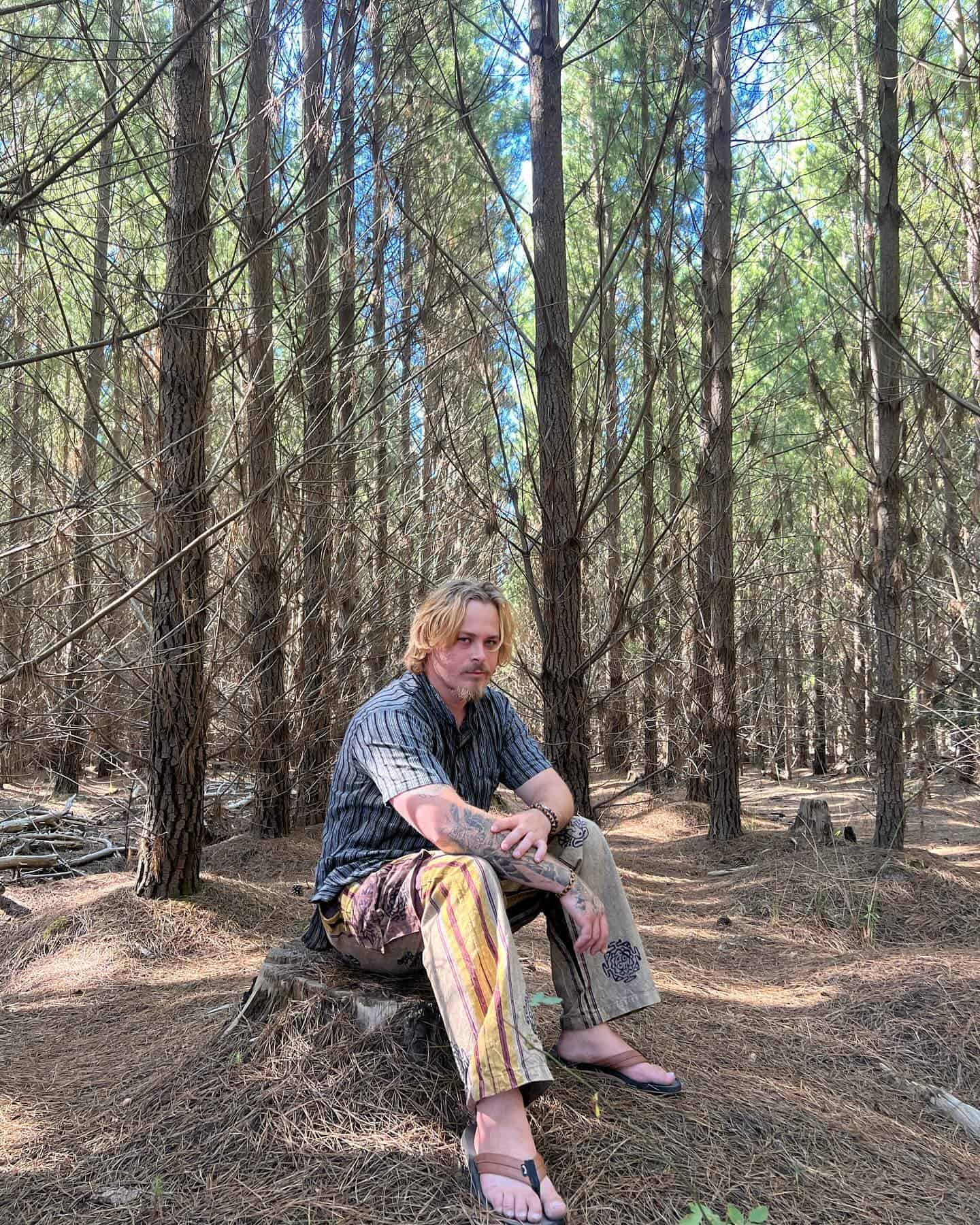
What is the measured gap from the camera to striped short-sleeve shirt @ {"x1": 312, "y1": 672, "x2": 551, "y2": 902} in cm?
222

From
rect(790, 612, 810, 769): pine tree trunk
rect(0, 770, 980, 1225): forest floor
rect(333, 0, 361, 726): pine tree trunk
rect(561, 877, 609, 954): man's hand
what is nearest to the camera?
rect(0, 770, 980, 1225): forest floor

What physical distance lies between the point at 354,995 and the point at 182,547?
2799 millimetres

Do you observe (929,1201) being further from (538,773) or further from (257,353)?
(257,353)

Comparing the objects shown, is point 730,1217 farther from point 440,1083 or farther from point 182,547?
point 182,547

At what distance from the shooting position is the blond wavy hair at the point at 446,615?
2.44 meters

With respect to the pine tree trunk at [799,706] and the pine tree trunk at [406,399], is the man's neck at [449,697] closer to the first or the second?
the pine tree trunk at [406,399]

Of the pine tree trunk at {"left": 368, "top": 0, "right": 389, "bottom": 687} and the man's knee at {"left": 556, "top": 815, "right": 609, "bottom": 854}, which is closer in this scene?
the man's knee at {"left": 556, "top": 815, "right": 609, "bottom": 854}

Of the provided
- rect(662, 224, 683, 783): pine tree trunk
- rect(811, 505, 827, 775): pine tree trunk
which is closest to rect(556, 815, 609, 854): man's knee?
rect(662, 224, 683, 783): pine tree trunk

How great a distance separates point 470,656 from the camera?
8.04 feet

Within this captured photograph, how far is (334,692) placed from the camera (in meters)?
6.46

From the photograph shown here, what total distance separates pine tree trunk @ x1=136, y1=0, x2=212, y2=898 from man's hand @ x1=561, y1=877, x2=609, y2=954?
9.24 feet

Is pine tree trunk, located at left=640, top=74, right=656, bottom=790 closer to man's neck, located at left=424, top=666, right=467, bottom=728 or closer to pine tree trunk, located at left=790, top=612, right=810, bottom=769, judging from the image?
pine tree trunk, located at left=790, top=612, right=810, bottom=769

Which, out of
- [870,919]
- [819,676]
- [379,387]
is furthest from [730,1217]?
[819,676]

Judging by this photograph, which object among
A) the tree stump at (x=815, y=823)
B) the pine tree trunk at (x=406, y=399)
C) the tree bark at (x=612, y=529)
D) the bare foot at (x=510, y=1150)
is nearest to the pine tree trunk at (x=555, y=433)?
the tree bark at (x=612, y=529)
